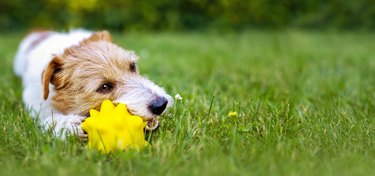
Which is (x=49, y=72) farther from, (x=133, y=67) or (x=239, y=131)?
(x=239, y=131)

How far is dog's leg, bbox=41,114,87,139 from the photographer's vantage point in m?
3.25

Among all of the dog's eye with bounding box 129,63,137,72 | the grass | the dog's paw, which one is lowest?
the grass

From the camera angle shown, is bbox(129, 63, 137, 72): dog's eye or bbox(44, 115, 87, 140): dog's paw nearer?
bbox(44, 115, 87, 140): dog's paw

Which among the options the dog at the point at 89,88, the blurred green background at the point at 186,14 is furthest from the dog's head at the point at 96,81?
the blurred green background at the point at 186,14

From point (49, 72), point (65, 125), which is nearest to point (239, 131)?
point (65, 125)

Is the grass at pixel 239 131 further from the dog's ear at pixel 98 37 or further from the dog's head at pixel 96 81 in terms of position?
the dog's ear at pixel 98 37

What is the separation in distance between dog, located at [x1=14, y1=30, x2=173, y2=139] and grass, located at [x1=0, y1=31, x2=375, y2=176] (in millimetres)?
157

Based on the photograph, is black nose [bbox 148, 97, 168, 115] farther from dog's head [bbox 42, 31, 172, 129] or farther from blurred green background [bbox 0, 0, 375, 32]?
blurred green background [bbox 0, 0, 375, 32]

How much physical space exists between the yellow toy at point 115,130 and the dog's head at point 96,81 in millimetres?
223

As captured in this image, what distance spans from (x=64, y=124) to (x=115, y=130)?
2.04ft

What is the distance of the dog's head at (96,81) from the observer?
3.46 metres

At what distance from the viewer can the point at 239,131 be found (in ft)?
10.8

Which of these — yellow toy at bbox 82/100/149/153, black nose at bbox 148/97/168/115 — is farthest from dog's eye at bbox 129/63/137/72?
yellow toy at bbox 82/100/149/153

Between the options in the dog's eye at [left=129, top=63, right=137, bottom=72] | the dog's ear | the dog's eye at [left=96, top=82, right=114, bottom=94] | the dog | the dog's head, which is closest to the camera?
the dog
